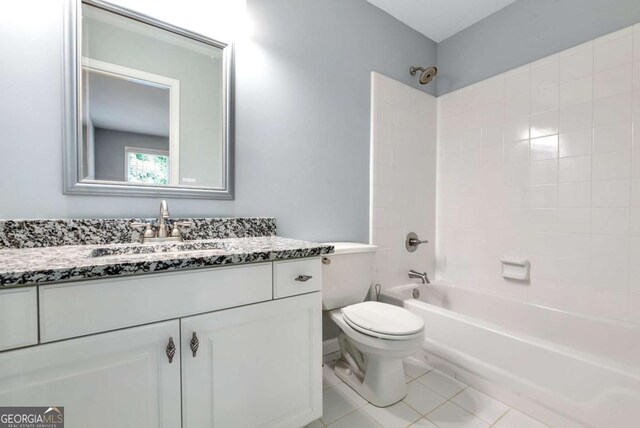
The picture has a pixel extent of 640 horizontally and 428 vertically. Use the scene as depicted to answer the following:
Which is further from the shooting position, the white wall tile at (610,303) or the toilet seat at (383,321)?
the white wall tile at (610,303)

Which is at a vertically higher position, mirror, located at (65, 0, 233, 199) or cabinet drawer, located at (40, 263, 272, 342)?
mirror, located at (65, 0, 233, 199)

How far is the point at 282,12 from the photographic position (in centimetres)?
161

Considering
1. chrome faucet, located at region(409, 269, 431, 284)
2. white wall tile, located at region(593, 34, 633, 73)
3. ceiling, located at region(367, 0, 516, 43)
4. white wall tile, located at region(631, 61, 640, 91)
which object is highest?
ceiling, located at region(367, 0, 516, 43)

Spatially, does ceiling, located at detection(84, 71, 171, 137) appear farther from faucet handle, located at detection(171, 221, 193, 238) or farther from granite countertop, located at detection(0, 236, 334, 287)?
granite countertop, located at detection(0, 236, 334, 287)

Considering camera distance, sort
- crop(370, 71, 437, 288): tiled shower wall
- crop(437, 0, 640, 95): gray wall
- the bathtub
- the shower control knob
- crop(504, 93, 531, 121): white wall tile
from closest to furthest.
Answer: the bathtub, crop(437, 0, 640, 95): gray wall, crop(504, 93, 531, 121): white wall tile, crop(370, 71, 437, 288): tiled shower wall, the shower control knob

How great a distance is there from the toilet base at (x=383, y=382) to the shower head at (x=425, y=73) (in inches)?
77.4

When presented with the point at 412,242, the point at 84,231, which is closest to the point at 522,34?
the point at 412,242

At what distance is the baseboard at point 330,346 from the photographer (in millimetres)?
1826

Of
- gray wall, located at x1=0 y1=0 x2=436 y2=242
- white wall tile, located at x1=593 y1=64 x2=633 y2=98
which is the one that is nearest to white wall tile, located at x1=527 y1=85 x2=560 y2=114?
white wall tile, located at x1=593 y1=64 x2=633 y2=98

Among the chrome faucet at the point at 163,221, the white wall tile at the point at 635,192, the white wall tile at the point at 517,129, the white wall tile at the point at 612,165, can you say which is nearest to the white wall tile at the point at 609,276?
the white wall tile at the point at 635,192

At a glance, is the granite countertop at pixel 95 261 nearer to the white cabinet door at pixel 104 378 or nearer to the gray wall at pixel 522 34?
the white cabinet door at pixel 104 378

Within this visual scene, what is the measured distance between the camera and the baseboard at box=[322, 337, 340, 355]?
1.83 metres

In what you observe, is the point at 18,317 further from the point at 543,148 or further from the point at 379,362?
the point at 543,148

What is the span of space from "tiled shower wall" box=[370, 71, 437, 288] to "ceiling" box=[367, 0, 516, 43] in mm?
494
